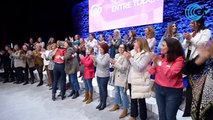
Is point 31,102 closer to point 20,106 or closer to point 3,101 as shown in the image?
point 20,106

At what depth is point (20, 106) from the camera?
4.98 meters

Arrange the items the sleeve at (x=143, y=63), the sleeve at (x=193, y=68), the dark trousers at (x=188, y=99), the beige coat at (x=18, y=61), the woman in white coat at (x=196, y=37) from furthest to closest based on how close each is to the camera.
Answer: the beige coat at (x=18, y=61)
the sleeve at (x=143, y=63)
the dark trousers at (x=188, y=99)
the woman in white coat at (x=196, y=37)
the sleeve at (x=193, y=68)

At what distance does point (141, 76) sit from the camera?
11.1 feet

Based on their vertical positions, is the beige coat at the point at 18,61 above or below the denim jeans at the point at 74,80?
above

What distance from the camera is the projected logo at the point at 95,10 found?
790 cm

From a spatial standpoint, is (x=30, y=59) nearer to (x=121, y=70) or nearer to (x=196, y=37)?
(x=121, y=70)

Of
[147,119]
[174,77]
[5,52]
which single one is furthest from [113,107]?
[5,52]

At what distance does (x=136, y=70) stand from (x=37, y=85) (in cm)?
450

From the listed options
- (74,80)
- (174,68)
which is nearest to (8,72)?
(74,80)

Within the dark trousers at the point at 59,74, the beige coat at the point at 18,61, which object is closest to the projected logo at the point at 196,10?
the dark trousers at the point at 59,74

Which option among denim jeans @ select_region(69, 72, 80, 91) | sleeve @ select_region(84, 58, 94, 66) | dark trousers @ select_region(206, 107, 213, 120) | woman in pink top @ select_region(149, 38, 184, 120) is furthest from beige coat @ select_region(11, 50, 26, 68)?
dark trousers @ select_region(206, 107, 213, 120)

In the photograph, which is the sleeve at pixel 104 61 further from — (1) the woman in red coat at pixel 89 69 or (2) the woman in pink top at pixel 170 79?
(2) the woman in pink top at pixel 170 79

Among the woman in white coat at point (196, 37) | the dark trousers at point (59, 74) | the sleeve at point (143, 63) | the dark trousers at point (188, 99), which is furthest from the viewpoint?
the dark trousers at point (59, 74)

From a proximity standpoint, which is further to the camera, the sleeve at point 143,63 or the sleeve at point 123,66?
the sleeve at point 123,66
